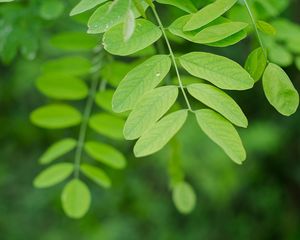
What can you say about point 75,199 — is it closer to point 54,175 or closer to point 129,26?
point 54,175

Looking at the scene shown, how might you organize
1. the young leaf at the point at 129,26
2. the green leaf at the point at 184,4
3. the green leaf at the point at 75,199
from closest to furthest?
the young leaf at the point at 129,26 < the green leaf at the point at 184,4 < the green leaf at the point at 75,199

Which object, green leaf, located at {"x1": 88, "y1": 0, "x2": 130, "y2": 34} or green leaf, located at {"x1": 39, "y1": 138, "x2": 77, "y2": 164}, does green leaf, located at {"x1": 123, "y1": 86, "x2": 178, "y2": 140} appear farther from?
green leaf, located at {"x1": 39, "y1": 138, "x2": 77, "y2": 164}

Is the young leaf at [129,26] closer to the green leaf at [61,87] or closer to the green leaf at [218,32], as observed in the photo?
the green leaf at [218,32]

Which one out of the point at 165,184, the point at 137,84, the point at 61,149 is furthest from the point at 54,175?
the point at 165,184

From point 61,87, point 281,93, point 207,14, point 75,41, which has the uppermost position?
point 207,14

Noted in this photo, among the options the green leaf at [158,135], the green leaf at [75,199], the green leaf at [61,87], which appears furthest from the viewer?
the green leaf at [61,87]

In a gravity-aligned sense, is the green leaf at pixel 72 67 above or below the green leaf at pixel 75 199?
above

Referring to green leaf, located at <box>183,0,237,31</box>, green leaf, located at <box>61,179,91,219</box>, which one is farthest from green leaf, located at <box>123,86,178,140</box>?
green leaf, located at <box>61,179,91,219</box>

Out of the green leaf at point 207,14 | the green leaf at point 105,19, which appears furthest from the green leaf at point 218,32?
the green leaf at point 105,19
